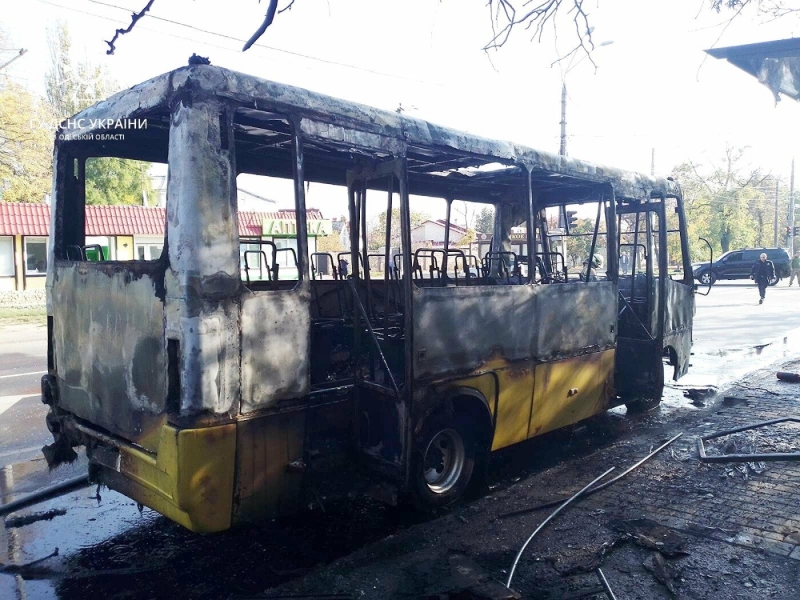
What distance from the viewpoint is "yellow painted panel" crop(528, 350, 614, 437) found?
5.54 metres

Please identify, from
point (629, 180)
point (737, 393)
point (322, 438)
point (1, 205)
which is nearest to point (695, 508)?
point (322, 438)

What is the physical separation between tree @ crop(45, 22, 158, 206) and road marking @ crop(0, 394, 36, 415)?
16946 millimetres

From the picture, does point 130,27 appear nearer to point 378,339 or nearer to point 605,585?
point 378,339

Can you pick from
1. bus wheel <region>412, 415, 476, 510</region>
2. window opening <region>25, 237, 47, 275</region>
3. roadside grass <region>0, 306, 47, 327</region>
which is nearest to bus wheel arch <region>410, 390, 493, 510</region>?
bus wheel <region>412, 415, 476, 510</region>

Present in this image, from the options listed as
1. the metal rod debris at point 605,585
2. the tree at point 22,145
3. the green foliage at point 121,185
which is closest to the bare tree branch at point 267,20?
the metal rod debris at point 605,585

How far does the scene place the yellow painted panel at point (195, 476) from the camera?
329 cm

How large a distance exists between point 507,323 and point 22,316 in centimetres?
1895

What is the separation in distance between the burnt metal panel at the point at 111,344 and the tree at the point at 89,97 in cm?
2077

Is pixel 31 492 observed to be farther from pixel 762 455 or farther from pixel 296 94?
pixel 762 455

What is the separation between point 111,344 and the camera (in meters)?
3.91

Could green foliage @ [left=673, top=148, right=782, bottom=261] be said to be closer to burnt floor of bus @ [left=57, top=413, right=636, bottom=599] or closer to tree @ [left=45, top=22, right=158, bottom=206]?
tree @ [left=45, top=22, right=158, bottom=206]

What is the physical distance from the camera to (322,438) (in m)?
4.17

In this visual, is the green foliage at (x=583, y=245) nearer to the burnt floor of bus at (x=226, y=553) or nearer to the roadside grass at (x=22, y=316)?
the burnt floor of bus at (x=226, y=553)

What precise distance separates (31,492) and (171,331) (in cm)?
260
